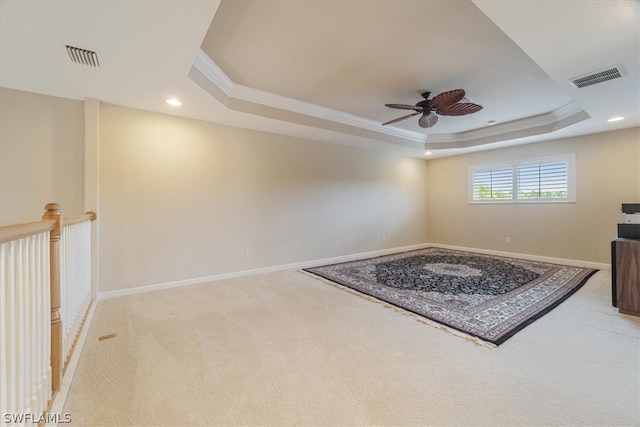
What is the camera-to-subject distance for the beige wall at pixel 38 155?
2.93 m

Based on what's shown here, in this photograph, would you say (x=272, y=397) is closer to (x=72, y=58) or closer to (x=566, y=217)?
(x=72, y=58)

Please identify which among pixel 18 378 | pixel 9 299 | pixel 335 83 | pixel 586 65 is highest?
pixel 335 83

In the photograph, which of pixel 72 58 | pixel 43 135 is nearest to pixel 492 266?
pixel 72 58

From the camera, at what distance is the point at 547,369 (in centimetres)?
183

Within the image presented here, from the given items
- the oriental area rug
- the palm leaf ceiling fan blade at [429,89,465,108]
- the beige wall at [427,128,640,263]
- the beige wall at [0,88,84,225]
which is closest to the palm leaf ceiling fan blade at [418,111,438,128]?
the palm leaf ceiling fan blade at [429,89,465,108]

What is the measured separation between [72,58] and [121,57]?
0.44 m

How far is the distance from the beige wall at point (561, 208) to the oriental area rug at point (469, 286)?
59 centimetres

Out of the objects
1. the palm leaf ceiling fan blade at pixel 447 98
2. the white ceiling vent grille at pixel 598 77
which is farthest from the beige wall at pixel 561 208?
the palm leaf ceiling fan blade at pixel 447 98

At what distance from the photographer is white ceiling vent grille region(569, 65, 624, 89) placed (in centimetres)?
254

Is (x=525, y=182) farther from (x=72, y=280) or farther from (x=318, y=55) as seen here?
(x=72, y=280)

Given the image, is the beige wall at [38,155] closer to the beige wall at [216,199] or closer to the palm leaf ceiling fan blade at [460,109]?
the beige wall at [216,199]

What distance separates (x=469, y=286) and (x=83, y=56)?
486cm

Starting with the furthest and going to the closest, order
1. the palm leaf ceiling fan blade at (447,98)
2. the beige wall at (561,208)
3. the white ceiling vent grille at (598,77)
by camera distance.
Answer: the beige wall at (561,208) → the palm leaf ceiling fan blade at (447,98) → the white ceiling vent grille at (598,77)

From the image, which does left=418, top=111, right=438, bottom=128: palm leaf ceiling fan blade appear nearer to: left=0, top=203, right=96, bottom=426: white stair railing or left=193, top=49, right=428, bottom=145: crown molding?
left=193, top=49, right=428, bottom=145: crown molding
